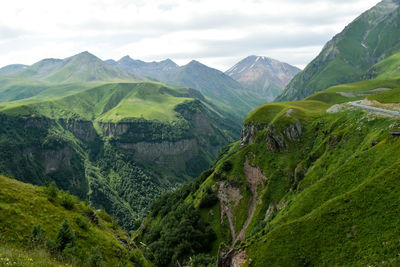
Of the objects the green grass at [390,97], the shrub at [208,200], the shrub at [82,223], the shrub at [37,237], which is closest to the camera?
the shrub at [37,237]

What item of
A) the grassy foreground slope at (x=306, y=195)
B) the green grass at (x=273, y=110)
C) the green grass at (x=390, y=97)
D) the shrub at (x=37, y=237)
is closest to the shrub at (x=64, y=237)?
the shrub at (x=37, y=237)

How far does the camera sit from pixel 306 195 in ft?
213

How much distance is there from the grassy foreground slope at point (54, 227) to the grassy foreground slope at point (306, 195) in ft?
86.8

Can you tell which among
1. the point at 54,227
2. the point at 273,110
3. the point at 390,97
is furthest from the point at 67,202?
the point at 273,110

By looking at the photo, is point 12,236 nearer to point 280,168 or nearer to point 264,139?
point 280,168

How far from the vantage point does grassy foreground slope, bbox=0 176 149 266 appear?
3375 cm

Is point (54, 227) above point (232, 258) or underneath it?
above

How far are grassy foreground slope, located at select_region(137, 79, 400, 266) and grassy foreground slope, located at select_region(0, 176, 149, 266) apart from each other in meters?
26.5

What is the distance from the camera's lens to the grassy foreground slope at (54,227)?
3375cm

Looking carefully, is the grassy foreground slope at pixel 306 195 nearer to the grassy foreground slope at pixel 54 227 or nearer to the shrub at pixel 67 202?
the grassy foreground slope at pixel 54 227

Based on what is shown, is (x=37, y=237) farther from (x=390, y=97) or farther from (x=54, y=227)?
(x=390, y=97)

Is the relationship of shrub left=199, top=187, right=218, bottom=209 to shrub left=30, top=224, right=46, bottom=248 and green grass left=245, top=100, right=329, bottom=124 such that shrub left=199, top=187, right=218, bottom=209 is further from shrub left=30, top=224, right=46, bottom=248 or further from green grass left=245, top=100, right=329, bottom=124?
shrub left=30, top=224, right=46, bottom=248

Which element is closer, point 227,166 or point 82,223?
point 82,223

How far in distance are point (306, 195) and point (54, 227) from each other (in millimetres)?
55772
